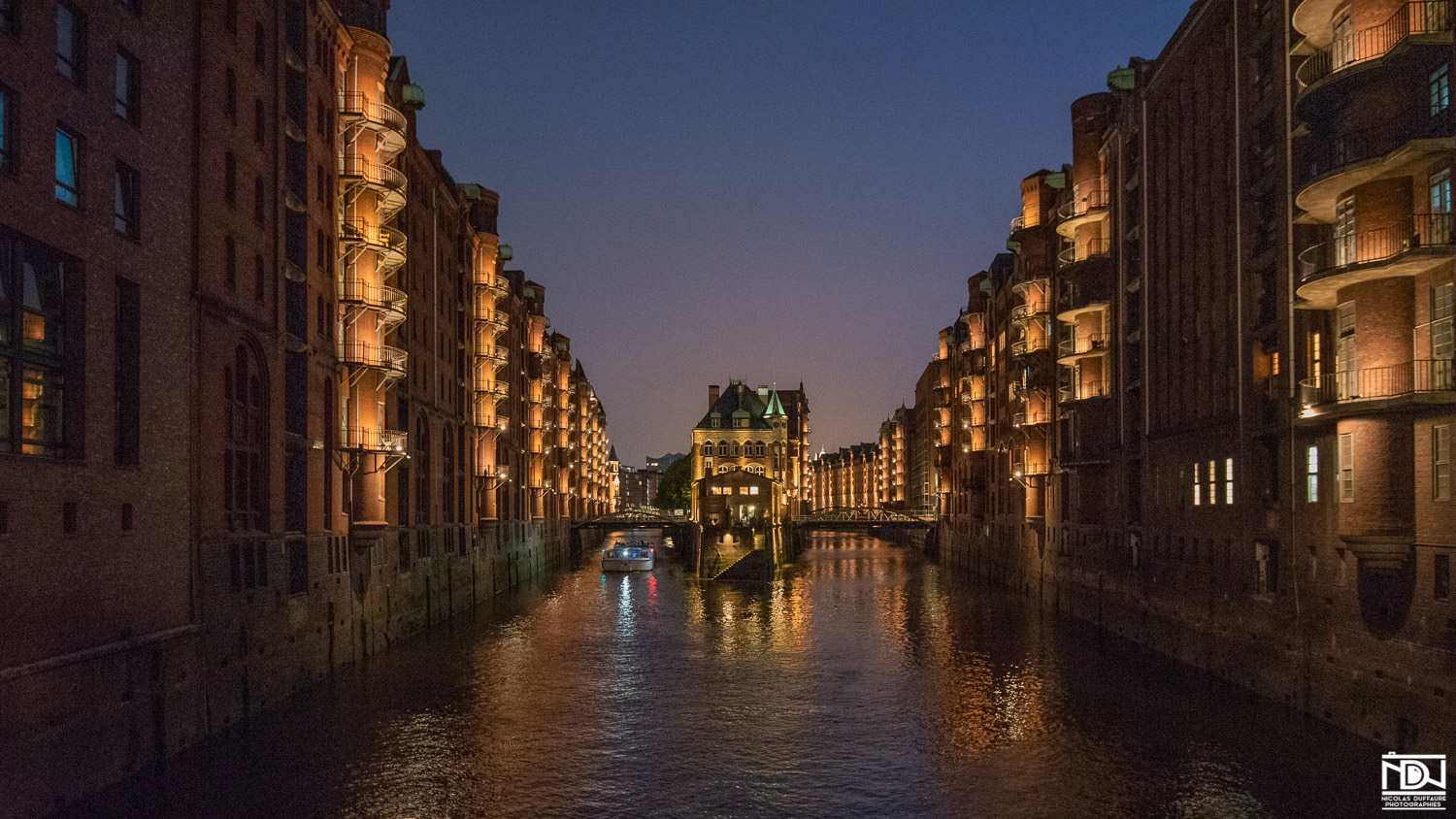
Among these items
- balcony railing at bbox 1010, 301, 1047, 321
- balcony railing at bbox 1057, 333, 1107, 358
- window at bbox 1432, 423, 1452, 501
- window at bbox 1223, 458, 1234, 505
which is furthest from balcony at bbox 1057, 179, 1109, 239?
window at bbox 1432, 423, 1452, 501

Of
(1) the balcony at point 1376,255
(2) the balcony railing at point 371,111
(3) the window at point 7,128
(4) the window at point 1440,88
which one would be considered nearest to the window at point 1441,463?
(1) the balcony at point 1376,255

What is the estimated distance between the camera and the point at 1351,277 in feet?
89.2

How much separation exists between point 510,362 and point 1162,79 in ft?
191

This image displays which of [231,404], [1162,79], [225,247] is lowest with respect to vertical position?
[231,404]

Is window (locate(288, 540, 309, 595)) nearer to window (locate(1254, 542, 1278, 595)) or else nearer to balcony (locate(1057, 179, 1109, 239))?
window (locate(1254, 542, 1278, 595))

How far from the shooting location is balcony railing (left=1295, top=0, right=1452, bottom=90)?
25266 mm

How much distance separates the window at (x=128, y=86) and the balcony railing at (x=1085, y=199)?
42781 mm

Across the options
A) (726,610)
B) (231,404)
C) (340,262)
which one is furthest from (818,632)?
(231,404)

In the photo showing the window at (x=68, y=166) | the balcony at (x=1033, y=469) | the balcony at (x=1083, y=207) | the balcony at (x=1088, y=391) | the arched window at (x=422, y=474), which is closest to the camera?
the window at (x=68, y=166)

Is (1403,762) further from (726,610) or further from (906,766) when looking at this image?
(726,610)

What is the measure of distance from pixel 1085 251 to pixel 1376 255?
29565mm

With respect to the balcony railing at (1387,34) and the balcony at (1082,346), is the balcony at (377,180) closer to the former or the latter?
the balcony at (1082,346)

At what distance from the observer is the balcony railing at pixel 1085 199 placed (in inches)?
2159

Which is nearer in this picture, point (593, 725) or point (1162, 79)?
point (593, 725)
